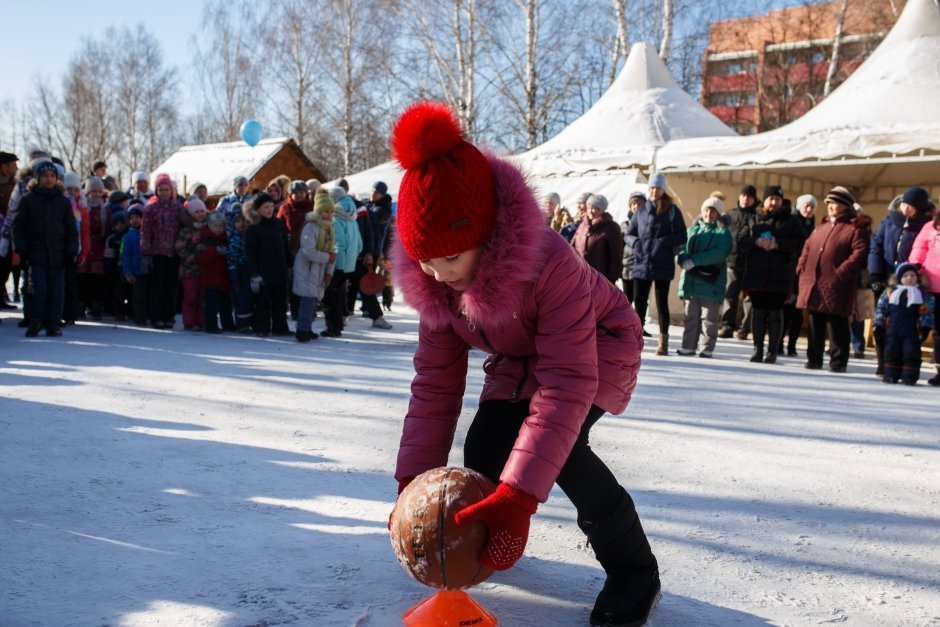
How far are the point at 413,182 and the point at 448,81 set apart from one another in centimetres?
2520

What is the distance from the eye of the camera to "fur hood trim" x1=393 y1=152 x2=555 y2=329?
89.5 inches

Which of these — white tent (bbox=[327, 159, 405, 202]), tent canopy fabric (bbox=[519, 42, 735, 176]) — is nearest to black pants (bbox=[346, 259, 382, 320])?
tent canopy fabric (bbox=[519, 42, 735, 176])

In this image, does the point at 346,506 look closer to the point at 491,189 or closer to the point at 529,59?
the point at 491,189

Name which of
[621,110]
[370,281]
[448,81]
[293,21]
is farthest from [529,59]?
[370,281]

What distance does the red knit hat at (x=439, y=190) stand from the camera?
2229mm

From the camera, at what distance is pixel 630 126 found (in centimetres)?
1518

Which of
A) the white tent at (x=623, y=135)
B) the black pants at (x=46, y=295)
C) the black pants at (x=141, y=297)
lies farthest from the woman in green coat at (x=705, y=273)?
the black pants at (x=46, y=295)

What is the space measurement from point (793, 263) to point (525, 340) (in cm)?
765

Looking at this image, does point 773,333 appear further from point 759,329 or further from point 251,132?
point 251,132

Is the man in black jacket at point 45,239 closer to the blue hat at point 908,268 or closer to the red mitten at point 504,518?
the red mitten at point 504,518

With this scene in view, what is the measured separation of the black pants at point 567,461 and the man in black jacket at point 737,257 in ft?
24.2

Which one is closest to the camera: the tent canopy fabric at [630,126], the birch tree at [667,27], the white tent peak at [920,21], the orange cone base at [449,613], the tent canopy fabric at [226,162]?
the orange cone base at [449,613]

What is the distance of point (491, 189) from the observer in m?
2.33

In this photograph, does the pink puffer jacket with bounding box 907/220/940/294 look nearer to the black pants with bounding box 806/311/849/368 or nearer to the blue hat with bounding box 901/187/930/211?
the blue hat with bounding box 901/187/930/211
